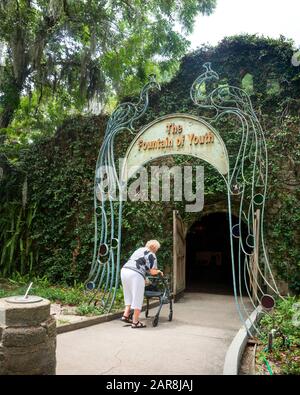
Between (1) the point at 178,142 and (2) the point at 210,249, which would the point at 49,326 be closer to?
(1) the point at 178,142

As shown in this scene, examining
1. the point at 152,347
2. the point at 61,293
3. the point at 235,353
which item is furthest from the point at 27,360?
the point at 61,293

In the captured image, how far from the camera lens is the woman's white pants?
5.45m

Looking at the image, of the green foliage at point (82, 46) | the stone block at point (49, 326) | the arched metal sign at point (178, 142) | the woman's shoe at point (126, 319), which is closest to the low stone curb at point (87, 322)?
the woman's shoe at point (126, 319)

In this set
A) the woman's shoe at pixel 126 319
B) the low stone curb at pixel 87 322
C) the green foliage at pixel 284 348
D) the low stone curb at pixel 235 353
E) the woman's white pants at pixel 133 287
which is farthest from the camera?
the woman's shoe at pixel 126 319

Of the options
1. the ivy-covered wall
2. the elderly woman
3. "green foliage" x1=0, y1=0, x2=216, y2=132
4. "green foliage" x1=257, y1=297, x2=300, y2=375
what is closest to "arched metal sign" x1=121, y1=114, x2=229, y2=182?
the elderly woman

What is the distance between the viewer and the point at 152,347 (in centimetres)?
450

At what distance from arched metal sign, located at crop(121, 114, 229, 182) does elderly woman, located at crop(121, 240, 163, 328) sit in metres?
1.90

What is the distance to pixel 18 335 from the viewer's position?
9.37ft

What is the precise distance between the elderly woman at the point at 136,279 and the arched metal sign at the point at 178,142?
190cm

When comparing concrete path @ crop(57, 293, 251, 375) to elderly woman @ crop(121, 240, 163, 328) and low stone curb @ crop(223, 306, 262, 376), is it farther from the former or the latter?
elderly woman @ crop(121, 240, 163, 328)

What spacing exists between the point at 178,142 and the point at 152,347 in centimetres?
362

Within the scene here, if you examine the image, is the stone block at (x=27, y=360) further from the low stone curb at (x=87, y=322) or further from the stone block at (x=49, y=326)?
the low stone curb at (x=87, y=322)

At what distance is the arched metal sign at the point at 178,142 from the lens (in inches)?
249
